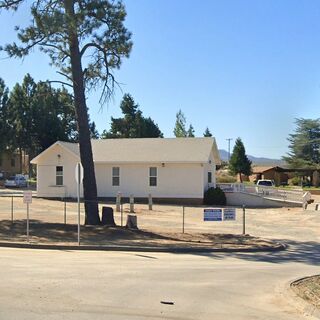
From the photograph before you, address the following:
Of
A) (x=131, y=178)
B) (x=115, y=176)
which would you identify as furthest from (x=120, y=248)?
(x=115, y=176)

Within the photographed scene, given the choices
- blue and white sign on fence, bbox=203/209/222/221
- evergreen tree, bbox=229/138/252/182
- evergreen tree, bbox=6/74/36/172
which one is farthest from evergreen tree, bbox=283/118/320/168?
blue and white sign on fence, bbox=203/209/222/221

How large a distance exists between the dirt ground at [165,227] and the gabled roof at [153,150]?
A: 4774mm

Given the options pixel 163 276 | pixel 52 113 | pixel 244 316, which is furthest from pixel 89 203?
pixel 52 113

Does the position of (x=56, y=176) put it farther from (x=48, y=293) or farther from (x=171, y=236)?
(x=48, y=293)

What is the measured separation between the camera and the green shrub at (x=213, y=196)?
42562mm

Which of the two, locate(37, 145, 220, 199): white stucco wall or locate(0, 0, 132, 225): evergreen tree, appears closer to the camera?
locate(0, 0, 132, 225): evergreen tree

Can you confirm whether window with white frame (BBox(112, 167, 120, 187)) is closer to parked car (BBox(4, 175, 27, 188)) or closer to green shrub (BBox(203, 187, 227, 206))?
green shrub (BBox(203, 187, 227, 206))

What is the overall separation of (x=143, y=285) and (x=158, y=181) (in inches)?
1229

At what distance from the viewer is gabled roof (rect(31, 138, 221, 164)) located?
42.4 m

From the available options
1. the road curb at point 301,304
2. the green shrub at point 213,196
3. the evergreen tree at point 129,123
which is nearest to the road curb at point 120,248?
the road curb at point 301,304

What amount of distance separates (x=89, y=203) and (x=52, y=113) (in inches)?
2121

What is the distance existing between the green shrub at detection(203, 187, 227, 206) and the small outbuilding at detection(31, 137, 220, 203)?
0.54 metres

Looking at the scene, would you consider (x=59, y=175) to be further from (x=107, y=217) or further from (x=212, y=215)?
(x=212, y=215)

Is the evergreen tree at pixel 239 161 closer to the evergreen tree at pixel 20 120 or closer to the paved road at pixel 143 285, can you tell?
the evergreen tree at pixel 20 120
